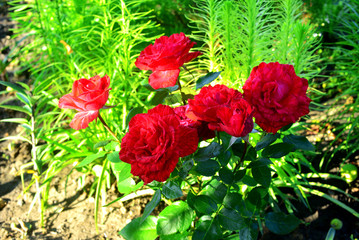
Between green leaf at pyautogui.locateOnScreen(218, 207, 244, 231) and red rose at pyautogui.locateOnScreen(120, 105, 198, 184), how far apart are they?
11.7 inches

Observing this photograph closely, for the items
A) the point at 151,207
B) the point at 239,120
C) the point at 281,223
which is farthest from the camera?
the point at 281,223

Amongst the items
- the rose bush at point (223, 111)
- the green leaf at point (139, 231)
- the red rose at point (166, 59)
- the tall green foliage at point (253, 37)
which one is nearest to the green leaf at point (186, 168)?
the rose bush at point (223, 111)

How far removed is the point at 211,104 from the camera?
0.84 meters

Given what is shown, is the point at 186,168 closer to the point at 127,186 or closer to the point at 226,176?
the point at 226,176

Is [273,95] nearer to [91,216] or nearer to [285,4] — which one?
[285,4]

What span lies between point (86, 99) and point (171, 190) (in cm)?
36

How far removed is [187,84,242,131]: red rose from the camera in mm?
833

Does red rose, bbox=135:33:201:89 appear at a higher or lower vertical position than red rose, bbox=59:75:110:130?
higher

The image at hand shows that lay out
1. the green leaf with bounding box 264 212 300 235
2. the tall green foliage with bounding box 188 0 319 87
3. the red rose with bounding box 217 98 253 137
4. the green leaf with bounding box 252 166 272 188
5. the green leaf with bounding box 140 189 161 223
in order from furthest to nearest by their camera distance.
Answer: the tall green foliage with bounding box 188 0 319 87 → the green leaf with bounding box 264 212 300 235 → the green leaf with bounding box 252 166 272 188 → the green leaf with bounding box 140 189 161 223 → the red rose with bounding box 217 98 253 137

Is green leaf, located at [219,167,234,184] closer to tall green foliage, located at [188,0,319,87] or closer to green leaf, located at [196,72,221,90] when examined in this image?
green leaf, located at [196,72,221,90]

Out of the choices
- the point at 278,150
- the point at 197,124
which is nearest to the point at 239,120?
the point at 197,124

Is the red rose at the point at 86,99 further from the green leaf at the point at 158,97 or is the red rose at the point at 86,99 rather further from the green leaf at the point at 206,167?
the green leaf at the point at 206,167

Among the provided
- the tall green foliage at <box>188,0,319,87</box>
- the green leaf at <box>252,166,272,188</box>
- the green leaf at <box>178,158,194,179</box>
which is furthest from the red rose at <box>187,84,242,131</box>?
the tall green foliage at <box>188,0,319,87</box>

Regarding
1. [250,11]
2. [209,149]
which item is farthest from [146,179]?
[250,11]
